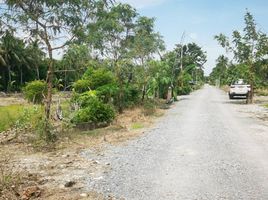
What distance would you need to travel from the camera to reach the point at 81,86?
2072cm

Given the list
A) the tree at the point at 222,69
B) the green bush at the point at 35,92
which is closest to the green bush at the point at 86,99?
the green bush at the point at 35,92

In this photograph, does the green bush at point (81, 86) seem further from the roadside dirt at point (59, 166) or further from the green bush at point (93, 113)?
the roadside dirt at point (59, 166)

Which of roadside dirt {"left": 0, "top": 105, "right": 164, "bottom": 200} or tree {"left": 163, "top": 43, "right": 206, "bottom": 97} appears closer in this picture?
roadside dirt {"left": 0, "top": 105, "right": 164, "bottom": 200}

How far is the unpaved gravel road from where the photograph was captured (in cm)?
736

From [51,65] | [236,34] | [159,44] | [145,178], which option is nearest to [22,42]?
[51,65]

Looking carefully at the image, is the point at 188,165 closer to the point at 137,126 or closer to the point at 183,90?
the point at 137,126

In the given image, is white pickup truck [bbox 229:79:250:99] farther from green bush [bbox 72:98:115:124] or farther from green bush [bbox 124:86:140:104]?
green bush [bbox 72:98:115:124]

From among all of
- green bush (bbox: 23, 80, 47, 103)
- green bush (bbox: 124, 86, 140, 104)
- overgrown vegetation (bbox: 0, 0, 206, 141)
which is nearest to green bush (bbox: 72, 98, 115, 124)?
overgrown vegetation (bbox: 0, 0, 206, 141)

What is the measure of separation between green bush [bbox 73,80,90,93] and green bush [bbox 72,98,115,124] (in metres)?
4.08

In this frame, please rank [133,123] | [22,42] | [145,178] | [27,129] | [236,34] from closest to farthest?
[145,178] < [22,42] < [27,129] < [133,123] < [236,34]

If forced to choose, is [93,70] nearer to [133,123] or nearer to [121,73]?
[121,73]

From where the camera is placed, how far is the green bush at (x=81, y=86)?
20.7 m

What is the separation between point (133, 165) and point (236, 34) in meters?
22.3

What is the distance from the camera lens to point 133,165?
31.1ft
